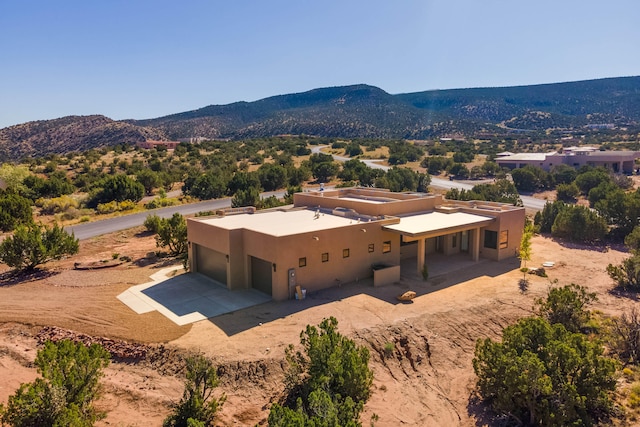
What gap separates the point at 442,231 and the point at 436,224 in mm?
1211

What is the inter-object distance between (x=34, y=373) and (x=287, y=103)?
177 metres

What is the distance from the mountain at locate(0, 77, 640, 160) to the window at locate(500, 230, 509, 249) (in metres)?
103

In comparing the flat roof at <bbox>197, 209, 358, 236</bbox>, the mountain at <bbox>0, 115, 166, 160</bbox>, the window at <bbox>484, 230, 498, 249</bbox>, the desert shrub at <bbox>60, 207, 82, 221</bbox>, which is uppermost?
the mountain at <bbox>0, 115, 166, 160</bbox>

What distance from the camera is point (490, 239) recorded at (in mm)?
25422

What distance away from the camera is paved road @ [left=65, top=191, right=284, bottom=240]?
31781mm

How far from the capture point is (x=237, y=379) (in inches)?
524

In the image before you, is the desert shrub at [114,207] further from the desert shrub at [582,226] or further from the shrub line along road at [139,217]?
the desert shrub at [582,226]

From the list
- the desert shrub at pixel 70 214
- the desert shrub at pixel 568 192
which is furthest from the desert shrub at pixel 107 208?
the desert shrub at pixel 568 192

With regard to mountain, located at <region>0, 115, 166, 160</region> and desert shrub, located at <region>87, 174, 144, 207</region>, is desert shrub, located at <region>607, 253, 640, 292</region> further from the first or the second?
mountain, located at <region>0, 115, 166, 160</region>

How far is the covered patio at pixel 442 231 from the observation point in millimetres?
21219

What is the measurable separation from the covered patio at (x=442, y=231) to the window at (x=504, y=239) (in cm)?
117

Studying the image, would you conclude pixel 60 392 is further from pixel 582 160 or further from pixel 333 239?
pixel 582 160

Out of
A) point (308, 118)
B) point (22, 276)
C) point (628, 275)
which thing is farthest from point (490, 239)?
point (308, 118)

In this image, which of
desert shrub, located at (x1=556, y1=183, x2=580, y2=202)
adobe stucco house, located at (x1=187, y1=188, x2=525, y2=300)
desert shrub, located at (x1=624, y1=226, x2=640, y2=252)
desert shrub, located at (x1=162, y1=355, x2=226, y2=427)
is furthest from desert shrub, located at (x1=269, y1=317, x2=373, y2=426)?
desert shrub, located at (x1=556, y1=183, x2=580, y2=202)
